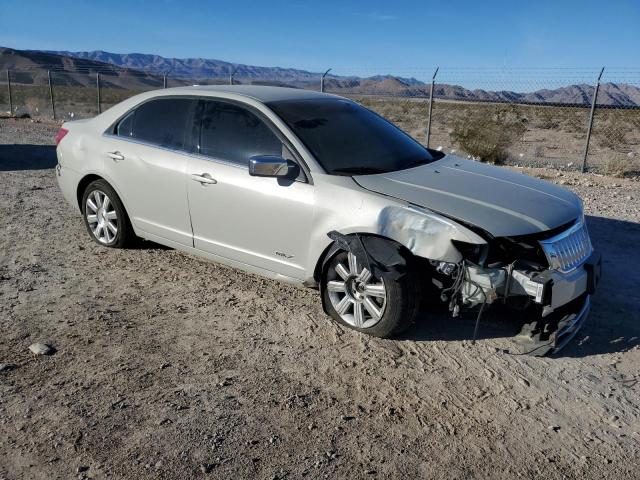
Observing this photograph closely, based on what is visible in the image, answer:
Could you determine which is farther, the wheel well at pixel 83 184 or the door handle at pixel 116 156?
the wheel well at pixel 83 184

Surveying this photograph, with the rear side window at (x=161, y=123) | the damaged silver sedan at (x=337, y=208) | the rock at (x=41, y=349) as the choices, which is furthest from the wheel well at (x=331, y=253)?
the rock at (x=41, y=349)

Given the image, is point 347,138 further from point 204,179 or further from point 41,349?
point 41,349

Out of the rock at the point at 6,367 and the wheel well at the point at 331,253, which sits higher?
the wheel well at the point at 331,253

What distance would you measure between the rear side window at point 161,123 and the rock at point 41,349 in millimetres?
2030

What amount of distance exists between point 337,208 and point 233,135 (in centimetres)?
124

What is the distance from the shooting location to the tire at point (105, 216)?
5867 millimetres

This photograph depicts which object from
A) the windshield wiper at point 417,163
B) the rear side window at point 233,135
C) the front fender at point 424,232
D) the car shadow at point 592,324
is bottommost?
the car shadow at point 592,324

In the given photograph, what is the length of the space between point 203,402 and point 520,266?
2.16 m

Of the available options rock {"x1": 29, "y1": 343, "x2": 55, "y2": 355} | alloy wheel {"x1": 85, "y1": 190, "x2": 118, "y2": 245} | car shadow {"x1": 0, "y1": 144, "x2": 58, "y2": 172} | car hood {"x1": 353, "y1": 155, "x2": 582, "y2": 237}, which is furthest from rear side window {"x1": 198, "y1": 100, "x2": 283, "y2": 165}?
car shadow {"x1": 0, "y1": 144, "x2": 58, "y2": 172}

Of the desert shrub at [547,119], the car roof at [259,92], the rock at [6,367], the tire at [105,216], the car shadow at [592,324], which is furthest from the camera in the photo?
the desert shrub at [547,119]

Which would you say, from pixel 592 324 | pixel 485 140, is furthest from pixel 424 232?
pixel 485 140

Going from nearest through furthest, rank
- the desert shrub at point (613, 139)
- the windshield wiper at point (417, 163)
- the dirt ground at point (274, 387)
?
the dirt ground at point (274, 387), the windshield wiper at point (417, 163), the desert shrub at point (613, 139)

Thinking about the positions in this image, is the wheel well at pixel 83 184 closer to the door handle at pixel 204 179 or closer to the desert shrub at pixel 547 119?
the door handle at pixel 204 179

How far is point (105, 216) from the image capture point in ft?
19.7
